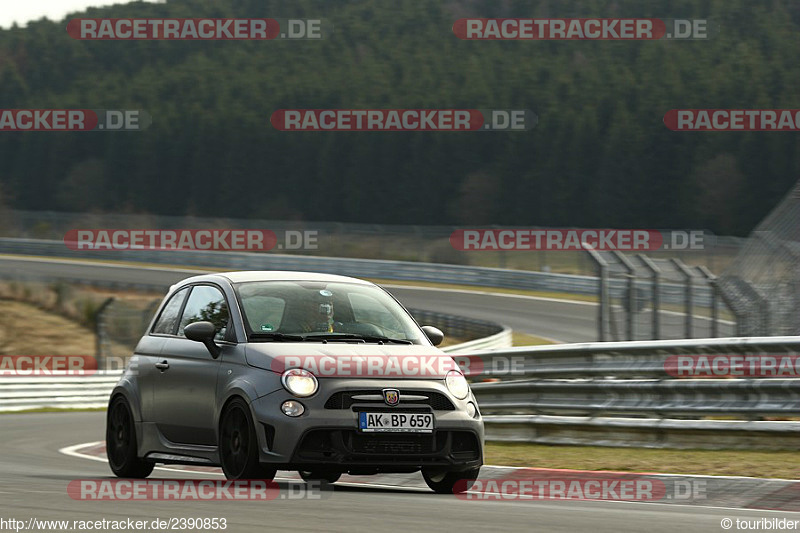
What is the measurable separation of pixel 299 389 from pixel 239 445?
590 mm

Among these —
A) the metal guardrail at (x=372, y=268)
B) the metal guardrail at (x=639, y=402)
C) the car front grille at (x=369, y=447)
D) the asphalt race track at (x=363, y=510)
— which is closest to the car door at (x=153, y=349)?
the asphalt race track at (x=363, y=510)

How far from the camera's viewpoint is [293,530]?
19.5 ft

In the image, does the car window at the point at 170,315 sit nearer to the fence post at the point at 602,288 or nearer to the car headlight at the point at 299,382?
the car headlight at the point at 299,382

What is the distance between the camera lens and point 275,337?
8586 millimetres

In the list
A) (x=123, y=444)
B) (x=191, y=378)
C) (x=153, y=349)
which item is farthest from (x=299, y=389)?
(x=123, y=444)

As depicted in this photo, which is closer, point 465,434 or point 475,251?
point 465,434

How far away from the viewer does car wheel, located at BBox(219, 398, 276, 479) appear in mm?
8094

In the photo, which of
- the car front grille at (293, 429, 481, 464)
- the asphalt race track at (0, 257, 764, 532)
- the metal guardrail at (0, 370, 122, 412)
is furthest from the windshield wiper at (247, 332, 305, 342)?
the metal guardrail at (0, 370, 122, 412)

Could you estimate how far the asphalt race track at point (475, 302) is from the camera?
37.1 metres

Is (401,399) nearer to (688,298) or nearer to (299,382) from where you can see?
(299,382)

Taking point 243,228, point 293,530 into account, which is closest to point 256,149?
point 243,228

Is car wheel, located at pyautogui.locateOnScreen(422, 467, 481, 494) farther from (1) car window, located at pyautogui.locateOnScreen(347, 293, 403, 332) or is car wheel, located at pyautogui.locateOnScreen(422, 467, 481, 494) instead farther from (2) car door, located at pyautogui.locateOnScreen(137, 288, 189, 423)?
(2) car door, located at pyautogui.locateOnScreen(137, 288, 189, 423)

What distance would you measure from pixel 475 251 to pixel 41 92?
5966 cm

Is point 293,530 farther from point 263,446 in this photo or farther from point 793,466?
point 793,466
